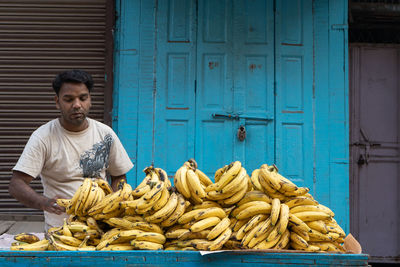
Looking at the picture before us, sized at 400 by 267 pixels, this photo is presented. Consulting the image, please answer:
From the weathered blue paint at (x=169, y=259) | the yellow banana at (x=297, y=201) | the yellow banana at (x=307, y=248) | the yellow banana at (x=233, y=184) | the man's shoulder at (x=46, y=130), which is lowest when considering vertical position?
the weathered blue paint at (x=169, y=259)

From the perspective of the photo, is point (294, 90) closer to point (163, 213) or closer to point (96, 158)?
point (96, 158)

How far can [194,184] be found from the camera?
92.4 inches

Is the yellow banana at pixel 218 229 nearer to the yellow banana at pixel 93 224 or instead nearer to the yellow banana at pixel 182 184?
the yellow banana at pixel 182 184

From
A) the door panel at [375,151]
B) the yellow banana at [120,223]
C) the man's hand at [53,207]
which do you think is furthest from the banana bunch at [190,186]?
the door panel at [375,151]

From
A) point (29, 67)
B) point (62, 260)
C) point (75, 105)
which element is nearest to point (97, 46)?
point (29, 67)

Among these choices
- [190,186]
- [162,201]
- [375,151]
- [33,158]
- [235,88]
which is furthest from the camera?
[375,151]

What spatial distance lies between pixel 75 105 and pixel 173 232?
4.15 feet

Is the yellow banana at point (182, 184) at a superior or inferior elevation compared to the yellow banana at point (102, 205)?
superior

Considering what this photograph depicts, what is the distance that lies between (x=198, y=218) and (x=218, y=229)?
126 millimetres

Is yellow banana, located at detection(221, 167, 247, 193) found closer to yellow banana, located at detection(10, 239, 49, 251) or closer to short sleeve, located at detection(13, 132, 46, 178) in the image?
yellow banana, located at detection(10, 239, 49, 251)

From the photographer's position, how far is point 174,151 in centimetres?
516

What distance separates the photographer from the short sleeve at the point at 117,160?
10.9 ft

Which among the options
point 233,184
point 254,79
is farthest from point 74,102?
point 254,79

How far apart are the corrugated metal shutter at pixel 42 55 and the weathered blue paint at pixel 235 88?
0.70 feet
